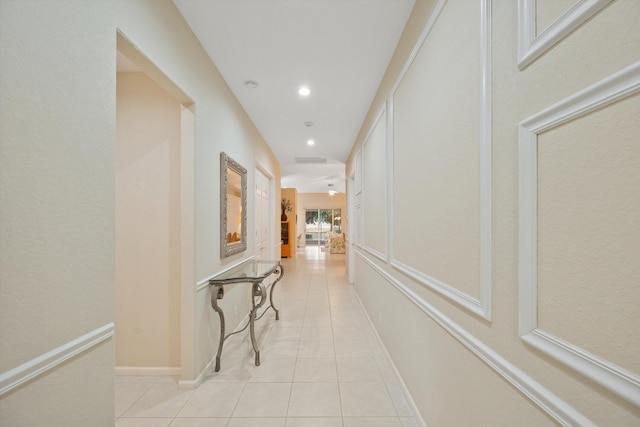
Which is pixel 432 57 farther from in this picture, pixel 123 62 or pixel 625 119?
pixel 123 62

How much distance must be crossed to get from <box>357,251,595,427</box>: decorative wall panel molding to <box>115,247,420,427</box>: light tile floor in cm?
91

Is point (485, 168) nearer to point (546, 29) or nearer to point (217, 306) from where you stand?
point (546, 29)

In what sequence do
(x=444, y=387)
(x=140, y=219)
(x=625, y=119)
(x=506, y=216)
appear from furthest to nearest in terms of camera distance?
(x=140, y=219) → (x=444, y=387) → (x=506, y=216) → (x=625, y=119)

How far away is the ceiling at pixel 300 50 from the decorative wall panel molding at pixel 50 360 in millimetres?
2014

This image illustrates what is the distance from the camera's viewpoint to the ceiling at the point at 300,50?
1808mm

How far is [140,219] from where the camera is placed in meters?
2.25

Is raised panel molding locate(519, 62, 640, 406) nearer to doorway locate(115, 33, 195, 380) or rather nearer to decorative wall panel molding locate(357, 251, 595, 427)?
decorative wall panel molding locate(357, 251, 595, 427)

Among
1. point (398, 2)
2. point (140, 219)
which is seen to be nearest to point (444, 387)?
point (398, 2)

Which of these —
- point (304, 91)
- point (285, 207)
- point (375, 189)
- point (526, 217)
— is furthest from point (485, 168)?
point (285, 207)

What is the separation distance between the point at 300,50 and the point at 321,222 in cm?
1277

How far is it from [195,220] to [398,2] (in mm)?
2126

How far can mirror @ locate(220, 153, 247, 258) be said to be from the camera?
260cm

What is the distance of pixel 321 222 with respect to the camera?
14867mm

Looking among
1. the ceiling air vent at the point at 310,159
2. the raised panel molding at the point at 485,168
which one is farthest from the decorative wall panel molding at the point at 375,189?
the ceiling air vent at the point at 310,159
